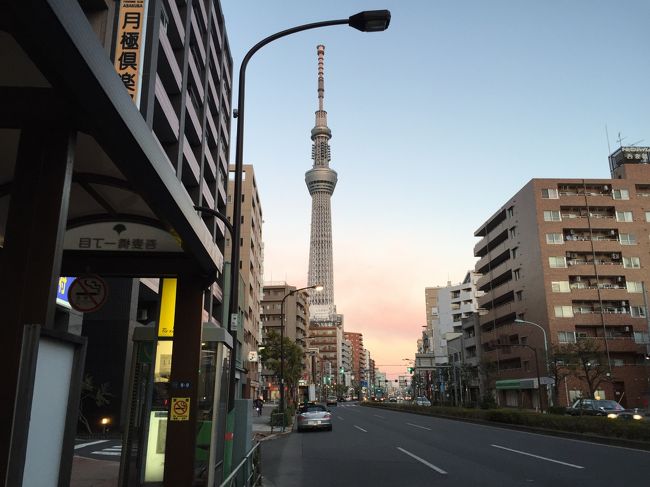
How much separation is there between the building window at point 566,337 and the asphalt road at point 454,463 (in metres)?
42.9

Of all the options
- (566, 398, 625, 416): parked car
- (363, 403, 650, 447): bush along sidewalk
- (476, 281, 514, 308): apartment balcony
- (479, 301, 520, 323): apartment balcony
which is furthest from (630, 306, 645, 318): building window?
(363, 403, 650, 447): bush along sidewalk

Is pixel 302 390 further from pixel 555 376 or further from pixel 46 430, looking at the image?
pixel 46 430

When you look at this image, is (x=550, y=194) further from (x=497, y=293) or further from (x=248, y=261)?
(x=248, y=261)

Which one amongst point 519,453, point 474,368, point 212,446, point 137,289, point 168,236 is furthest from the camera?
point 474,368

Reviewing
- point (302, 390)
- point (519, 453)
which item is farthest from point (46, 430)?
point (302, 390)

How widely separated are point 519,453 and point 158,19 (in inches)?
938

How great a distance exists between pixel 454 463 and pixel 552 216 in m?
57.0

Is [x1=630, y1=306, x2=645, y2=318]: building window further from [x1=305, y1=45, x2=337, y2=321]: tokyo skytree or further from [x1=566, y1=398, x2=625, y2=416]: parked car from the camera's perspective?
[x1=305, y1=45, x2=337, y2=321]: tokyo skytree

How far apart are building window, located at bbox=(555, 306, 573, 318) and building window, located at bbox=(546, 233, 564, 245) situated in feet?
26.2

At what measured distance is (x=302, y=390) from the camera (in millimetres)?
120188

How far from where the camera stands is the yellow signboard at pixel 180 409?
27.8ft

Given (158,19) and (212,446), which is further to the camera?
(158,19)

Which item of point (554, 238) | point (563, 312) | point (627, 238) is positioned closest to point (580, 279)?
point (563, 312)

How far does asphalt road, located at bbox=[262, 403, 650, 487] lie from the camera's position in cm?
1116
